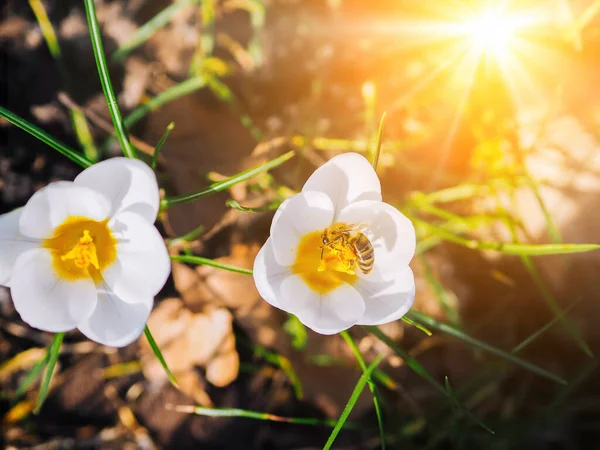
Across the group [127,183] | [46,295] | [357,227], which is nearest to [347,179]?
[357,227]

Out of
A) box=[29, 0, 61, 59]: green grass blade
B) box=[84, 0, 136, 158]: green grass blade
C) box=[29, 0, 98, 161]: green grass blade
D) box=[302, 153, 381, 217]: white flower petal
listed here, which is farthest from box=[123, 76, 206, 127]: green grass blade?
box=[302, 153, 381, 217]: white flower petal

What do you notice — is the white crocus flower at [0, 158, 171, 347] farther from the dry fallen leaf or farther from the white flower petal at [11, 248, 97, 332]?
the dry fallen leaf

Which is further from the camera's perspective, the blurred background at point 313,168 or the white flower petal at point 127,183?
the blurred background at point 313,168

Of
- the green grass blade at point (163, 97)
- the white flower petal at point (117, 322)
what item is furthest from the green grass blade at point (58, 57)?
the white flower petal at point (117, 322)

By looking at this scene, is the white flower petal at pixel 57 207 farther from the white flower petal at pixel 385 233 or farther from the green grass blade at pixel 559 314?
the green grass blade at pixel 559 314

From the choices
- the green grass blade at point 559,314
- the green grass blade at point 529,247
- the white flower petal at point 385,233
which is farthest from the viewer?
the green grass blade at point 559,314

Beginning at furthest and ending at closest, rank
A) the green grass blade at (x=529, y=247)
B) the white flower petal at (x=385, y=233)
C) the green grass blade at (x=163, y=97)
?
the green grass blade at (x=163, y=97) < the green grass blade at (x=529, y=247) < the white flower petal at (x=385, y=233)

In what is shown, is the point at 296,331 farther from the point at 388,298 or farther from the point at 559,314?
the point at 559,314
